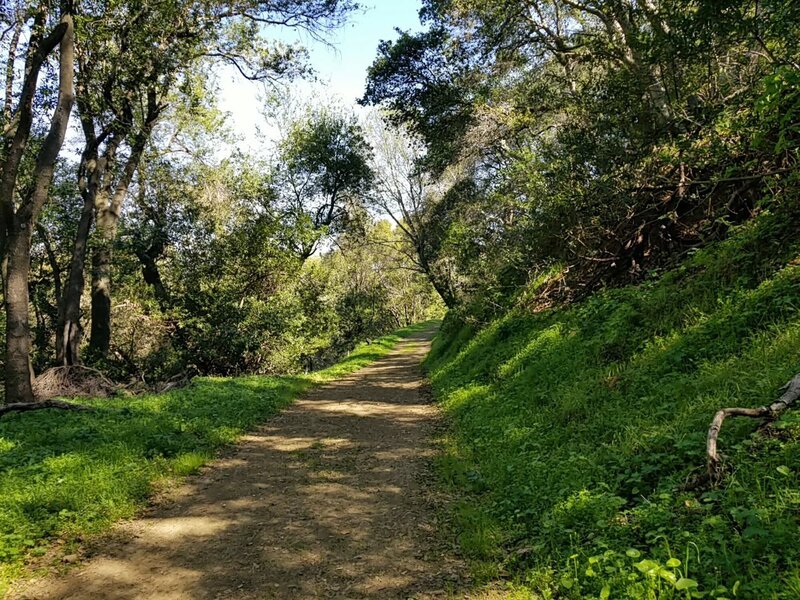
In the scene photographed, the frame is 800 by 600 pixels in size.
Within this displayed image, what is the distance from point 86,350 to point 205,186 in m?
6.73

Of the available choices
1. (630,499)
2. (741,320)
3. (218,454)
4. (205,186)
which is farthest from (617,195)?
(205,186)

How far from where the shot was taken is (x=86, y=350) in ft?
47.6

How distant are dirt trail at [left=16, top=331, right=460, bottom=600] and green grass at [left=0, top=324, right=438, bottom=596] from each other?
1.19 feet

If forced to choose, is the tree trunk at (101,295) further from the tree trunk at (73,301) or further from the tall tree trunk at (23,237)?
the tall tree trunk at (23,237)

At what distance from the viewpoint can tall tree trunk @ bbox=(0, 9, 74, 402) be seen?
8281 millimetres

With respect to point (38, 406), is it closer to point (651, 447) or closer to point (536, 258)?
point (651, 447)

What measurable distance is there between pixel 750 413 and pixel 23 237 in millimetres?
10610

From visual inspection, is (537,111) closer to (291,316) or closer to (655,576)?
(291,316)

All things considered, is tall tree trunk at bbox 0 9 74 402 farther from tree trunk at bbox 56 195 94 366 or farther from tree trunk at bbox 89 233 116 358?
tree trunk at bbox 89 233 116 358

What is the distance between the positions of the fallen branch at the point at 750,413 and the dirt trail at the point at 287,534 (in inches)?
83.0

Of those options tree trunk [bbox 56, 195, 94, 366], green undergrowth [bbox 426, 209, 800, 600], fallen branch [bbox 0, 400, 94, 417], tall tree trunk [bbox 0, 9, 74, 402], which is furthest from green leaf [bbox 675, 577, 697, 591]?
tree trunk [bbox 56, 195, 94, 366]

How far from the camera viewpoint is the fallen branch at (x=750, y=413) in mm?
3395

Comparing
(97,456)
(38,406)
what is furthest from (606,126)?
(38,406)

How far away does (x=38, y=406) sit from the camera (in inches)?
317
